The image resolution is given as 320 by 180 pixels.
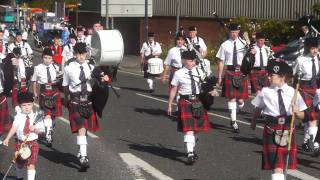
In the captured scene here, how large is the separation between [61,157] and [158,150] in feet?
5.28

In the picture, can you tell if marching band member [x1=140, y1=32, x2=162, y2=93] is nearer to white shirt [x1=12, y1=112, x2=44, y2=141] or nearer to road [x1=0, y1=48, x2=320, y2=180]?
road [x1=0, y1=48, x2=320, y2=180]

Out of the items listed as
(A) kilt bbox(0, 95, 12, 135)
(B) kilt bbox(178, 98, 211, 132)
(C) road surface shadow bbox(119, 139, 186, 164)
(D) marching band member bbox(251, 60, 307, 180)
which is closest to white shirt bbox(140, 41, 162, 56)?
(C) road surface shadow bbox(119, 139, 186, 164)

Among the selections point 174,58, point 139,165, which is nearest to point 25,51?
point 174,58

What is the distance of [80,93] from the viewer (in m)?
10.0

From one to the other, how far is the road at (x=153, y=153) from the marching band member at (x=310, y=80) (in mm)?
335

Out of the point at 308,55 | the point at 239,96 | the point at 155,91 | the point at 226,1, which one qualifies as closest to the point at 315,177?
the point at 308,55

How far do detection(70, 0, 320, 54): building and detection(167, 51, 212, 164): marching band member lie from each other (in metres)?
21.3

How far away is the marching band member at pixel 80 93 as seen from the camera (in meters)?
9.94

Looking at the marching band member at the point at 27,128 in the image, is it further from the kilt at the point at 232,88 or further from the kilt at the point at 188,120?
the kilt at the point at 232,88

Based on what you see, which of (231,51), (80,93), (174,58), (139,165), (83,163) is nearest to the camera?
(83,163)

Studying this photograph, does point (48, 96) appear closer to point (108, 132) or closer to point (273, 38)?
point (108, 132)

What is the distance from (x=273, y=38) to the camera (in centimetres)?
3312

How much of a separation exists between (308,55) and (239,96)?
2.71m

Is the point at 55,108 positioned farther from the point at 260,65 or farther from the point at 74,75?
the point at 260,65
